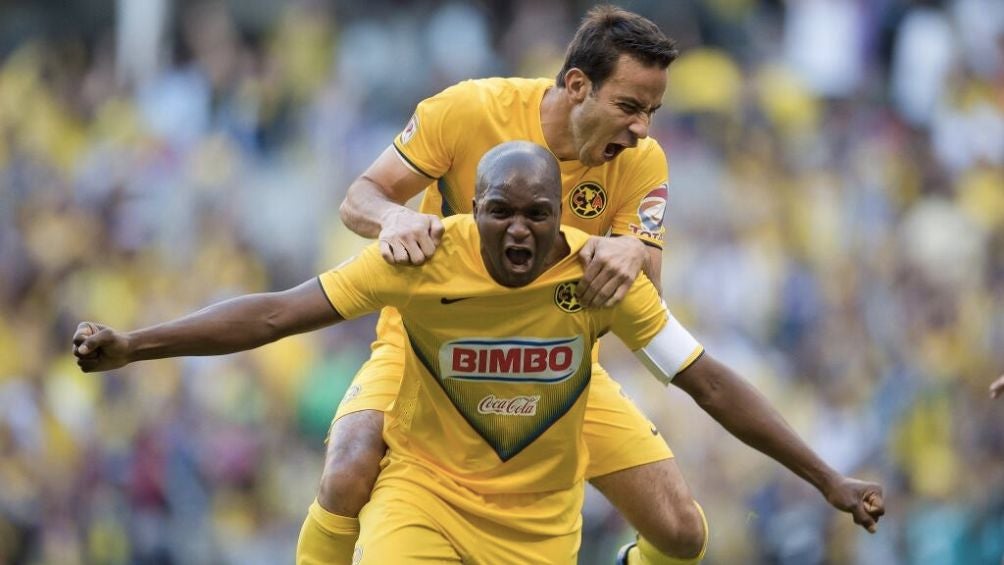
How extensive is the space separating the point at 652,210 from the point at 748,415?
0.98 m

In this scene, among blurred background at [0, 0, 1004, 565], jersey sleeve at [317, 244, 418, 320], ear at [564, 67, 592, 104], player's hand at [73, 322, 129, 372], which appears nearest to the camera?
player's hand at [73, 322, 129, 372]

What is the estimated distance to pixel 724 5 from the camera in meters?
12.0

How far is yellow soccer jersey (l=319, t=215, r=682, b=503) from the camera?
5.29 m

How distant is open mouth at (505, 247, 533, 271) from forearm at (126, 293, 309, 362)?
762 millimetres

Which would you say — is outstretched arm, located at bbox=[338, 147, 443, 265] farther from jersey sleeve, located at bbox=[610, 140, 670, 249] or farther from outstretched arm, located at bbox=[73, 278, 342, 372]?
jersey sleeve, located at bbox=[610, 140, 670, 249]

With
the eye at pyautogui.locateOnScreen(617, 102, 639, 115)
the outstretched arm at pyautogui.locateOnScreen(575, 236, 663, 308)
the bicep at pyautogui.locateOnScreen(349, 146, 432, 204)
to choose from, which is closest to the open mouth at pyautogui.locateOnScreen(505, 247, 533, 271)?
the outstretched arm at pyautogui.locateOnScreen(575, 236, 663, 308)

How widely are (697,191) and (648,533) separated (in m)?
5.37

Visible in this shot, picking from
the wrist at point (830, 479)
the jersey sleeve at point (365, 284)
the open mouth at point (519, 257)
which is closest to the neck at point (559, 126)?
the open mouth at point (519, 257)

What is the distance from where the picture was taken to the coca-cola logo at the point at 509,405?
17.9 ft

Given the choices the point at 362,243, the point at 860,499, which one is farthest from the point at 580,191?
the point at 362,243

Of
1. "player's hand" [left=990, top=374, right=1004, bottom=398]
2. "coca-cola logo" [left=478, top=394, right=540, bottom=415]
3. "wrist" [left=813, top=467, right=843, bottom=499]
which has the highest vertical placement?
"coca-cola logo" [left=478, top=394, right=540, bottom=415]

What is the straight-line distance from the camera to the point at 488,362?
5.40 m

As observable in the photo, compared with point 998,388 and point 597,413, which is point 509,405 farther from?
point 998,388

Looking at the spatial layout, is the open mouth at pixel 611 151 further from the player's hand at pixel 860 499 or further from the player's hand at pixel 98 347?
the player's hand at pixel 98 347
